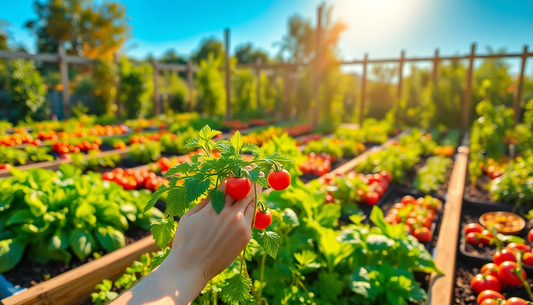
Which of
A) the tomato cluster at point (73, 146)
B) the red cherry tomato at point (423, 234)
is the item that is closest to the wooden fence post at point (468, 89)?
the red cherry tomato at point (423, 234)

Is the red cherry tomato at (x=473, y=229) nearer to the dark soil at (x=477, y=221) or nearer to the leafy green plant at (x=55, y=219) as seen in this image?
the dark soil at (x=477, y=221)

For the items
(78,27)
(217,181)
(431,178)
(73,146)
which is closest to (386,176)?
(431,178)

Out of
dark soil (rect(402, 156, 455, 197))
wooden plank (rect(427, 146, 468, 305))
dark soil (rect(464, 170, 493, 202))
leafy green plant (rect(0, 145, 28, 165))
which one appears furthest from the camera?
leafy green plant (rect(0, 145, 28, 165))

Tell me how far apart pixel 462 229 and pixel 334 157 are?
2524 mm

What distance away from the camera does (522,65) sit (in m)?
7.69

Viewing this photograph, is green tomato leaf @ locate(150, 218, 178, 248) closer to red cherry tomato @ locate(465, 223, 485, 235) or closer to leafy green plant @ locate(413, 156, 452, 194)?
red cherry tomato @ locate(465, 223, 485, 235)

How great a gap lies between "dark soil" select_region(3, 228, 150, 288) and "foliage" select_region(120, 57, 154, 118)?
9.67 m

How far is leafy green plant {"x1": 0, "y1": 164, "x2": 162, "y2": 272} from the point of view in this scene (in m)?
2.09

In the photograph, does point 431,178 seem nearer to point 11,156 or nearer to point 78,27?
point 11,156

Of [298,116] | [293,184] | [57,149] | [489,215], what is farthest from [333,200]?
[298,116]

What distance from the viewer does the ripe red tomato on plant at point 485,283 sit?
6.12 ft

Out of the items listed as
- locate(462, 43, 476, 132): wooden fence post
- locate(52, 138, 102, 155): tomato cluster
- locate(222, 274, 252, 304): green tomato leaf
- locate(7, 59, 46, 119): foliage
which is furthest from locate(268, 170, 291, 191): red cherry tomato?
locate(7, 59, 46, 119): foliage

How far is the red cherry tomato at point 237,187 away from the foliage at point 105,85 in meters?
11.6

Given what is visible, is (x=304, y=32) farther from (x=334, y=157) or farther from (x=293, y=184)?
(x=293, y=184)
